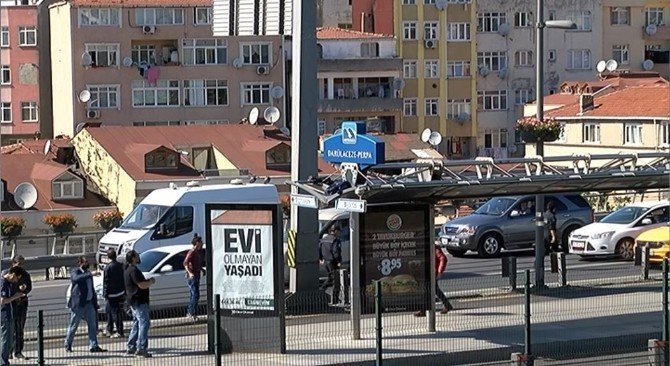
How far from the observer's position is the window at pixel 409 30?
89.2m

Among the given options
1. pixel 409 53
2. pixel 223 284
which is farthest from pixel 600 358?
pixel 409 53

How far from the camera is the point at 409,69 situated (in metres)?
89.7

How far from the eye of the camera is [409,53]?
89125 millimetres

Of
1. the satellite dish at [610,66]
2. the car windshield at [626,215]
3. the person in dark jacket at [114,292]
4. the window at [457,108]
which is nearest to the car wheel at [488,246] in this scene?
the car windshield at [626,215]

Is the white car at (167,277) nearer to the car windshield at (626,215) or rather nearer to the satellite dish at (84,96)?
the car windshield at (626,215)

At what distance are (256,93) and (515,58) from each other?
56.8 ft

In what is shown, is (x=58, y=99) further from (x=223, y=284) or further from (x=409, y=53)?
(x=223, y=284)

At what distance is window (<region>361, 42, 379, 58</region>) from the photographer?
84.8 m

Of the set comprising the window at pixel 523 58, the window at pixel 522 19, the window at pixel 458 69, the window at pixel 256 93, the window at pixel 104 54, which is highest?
the window at pixel 522 19

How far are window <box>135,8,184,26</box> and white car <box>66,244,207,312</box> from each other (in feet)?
175

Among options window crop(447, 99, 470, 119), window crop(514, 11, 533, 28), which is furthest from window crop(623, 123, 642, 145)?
window crop(514, 11, 533, 28)

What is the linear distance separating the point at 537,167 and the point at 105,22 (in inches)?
2218

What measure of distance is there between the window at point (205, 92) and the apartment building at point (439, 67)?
1126 cm

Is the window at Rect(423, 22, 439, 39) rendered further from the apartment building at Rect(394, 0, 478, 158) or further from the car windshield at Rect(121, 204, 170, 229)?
the car windshield at Rect(121, 204, 170, 229)
